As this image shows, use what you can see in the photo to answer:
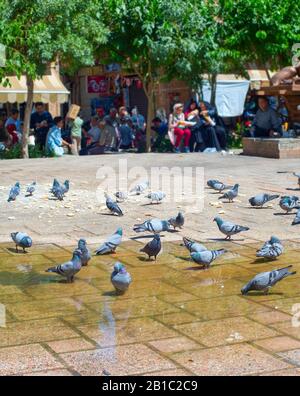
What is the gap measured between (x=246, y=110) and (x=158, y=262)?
19.8 m

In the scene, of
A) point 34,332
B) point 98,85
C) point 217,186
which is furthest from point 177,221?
point 98,85

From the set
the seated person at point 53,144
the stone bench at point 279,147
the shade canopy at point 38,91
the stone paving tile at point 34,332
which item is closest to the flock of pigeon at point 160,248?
the stone paving tile at point 34,332

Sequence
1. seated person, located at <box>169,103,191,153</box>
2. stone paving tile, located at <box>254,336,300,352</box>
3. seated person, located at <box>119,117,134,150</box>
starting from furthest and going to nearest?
1. seated person, located at <box>119,117,134,150</box>
2. seated person, located at <box>169,103,191,153</box>
3. stone paving tile, located at <box>254,336,300,352</box>

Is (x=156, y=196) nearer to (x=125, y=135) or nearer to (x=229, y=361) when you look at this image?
(x=229, y=361)

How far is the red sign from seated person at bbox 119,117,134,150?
325 inches

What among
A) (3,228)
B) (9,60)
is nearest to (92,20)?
(9,60)

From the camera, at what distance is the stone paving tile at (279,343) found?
4207 millimetres

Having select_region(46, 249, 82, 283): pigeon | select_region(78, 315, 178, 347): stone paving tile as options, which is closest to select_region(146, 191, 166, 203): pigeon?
select_region(46, 249, 82, 283): pigeon

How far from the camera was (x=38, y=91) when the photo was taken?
78.8ft

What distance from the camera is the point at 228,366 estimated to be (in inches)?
154

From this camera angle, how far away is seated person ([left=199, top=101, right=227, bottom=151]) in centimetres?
1855

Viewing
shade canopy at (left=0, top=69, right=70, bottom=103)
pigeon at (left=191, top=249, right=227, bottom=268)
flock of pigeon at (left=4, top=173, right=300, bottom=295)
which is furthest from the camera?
shade canopy at (left=0, top=69, right=70, bottom=103)

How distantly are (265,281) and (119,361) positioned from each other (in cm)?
156

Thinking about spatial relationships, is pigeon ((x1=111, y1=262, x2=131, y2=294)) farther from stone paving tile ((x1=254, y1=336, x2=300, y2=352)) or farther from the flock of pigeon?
stone paving tile ((x1=254, y1=336, x2=300, y2=352))
